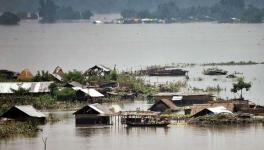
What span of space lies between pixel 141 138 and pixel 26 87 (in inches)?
400

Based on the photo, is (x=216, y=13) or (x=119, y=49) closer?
(x=119, y=49)

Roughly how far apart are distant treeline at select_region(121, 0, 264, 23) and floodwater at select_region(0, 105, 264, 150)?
114m

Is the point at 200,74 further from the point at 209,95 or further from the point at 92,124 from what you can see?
the point at 92,124

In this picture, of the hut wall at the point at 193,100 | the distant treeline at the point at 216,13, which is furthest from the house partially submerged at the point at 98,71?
the distant treeline at the point at 216,13

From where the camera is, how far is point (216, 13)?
160 meters

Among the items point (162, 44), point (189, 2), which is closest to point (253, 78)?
point (162, 44)

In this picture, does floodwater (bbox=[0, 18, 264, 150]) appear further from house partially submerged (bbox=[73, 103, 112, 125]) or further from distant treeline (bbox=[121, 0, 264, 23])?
distant treeline (bbox=[121, 0, 264, 23])

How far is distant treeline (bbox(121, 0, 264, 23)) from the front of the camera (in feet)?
489

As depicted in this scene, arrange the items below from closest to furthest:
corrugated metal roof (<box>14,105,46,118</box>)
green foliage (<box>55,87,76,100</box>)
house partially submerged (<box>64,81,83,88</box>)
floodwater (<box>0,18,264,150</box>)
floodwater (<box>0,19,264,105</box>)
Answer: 1. floodwater (<box>0,18,264,150</box>)
2. corrugated metal roof (<box>14,105,46,118</box>)
3. green foliage (<box>55,87,76,100</box>)
4. house partially submerged (<box>64,81,83,88</box>)
5. floodwater (<box>0,19,264,105</box>)

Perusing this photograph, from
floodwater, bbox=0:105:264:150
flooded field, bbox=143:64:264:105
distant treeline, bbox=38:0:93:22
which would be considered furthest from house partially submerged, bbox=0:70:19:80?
distant treeline, bbox=38:0:93:22

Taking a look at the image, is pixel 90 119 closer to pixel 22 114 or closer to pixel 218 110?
pixel 22 114

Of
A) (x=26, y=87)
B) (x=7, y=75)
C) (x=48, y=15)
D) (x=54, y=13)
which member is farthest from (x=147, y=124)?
(x=48, y=15)

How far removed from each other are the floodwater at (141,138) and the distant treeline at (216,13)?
114091 mm

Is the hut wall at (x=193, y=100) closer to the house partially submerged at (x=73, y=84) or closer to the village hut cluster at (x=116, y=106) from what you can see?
the village hut cluster at (x=116, y=106)
